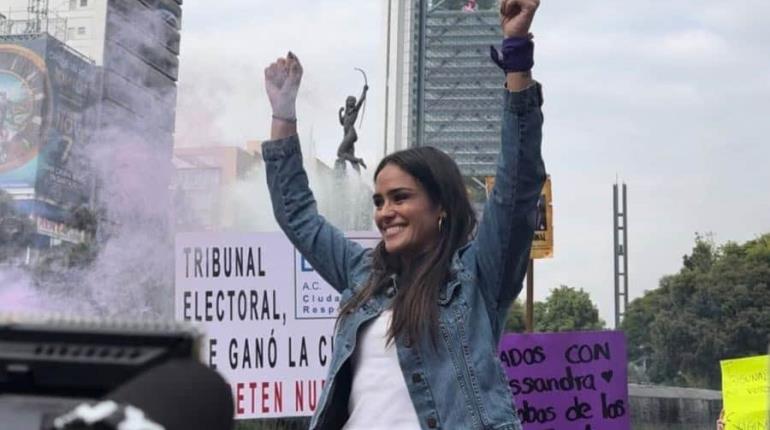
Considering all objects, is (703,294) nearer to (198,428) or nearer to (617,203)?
(617,203)

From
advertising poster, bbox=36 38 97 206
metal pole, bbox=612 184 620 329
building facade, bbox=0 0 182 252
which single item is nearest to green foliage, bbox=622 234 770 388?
metal pole, bbox=612 184 620 329

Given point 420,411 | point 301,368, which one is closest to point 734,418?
point 301,368

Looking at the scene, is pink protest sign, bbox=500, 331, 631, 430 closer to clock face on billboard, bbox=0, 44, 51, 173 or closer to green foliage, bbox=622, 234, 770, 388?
clock face on billboard, bbox=0, 44, 51, 173

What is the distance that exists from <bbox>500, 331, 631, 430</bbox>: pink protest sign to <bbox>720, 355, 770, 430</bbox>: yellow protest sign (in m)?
2.13

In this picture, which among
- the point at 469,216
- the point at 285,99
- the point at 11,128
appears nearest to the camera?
the point at 469,216

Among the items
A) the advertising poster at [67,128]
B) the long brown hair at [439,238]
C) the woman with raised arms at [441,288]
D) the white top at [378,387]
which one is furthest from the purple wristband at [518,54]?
the advertising poster at [67,128]

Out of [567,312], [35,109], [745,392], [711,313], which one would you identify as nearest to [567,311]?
[567,312]

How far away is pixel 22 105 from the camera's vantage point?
2852cm

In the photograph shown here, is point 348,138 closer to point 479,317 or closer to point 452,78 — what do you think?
point 479,317

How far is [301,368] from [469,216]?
3.01 metres

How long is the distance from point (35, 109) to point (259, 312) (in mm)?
25568

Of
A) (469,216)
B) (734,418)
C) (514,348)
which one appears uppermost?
(469,216)

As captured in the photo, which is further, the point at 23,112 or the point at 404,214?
the point at 23,112

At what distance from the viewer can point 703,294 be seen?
40.1 meters
